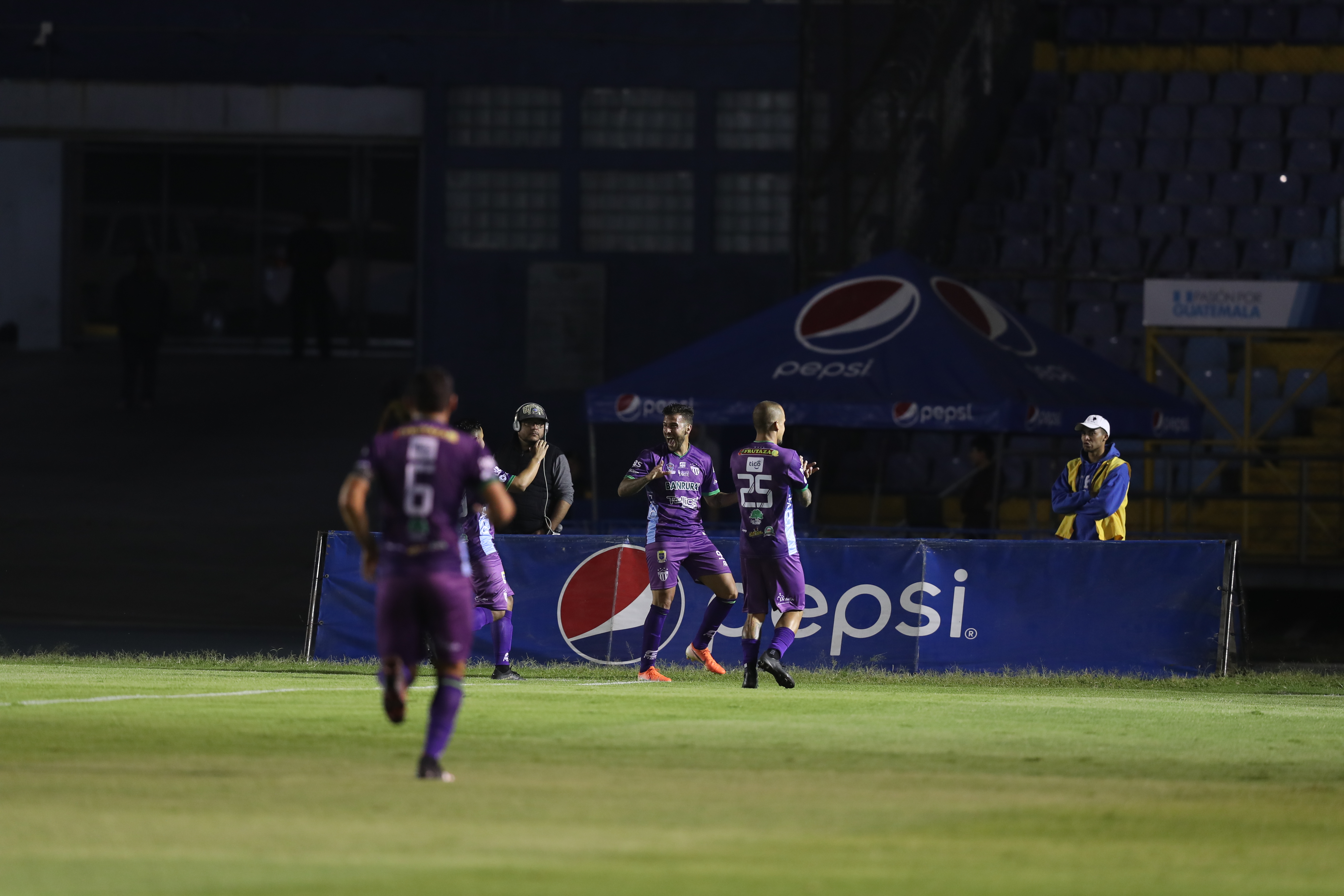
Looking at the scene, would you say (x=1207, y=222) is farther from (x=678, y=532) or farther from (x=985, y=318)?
(x=678, y=532)

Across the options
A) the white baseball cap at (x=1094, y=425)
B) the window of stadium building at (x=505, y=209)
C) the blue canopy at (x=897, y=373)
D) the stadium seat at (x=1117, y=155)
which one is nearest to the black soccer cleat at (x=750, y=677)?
the white baseball cap at (x=1094, y=425)

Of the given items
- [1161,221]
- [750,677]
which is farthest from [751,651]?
[1161,221]

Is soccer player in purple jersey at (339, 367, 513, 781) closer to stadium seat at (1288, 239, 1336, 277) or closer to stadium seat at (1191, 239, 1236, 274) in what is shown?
stadium seat at (1191, 239, 1236, 274)

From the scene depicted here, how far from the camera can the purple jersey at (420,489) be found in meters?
8.58

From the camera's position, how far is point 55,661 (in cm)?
1591

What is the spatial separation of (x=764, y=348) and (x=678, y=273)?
7.92 metres

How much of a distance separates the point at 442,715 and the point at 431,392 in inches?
55.8

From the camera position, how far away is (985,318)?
21.1m

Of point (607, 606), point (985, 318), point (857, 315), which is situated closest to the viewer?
point (607, 606)

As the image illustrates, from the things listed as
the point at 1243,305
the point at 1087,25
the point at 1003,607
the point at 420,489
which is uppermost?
the point at 1087,25

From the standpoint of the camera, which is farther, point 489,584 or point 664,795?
point 489,584

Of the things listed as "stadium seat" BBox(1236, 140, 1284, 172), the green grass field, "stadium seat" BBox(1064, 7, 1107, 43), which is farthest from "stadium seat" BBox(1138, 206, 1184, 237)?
the green grass field

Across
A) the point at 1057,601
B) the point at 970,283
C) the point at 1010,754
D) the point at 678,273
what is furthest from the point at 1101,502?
the point at 678,273

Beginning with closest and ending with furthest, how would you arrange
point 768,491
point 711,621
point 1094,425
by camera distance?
point 768,491, point 711,621, point 1094,425
